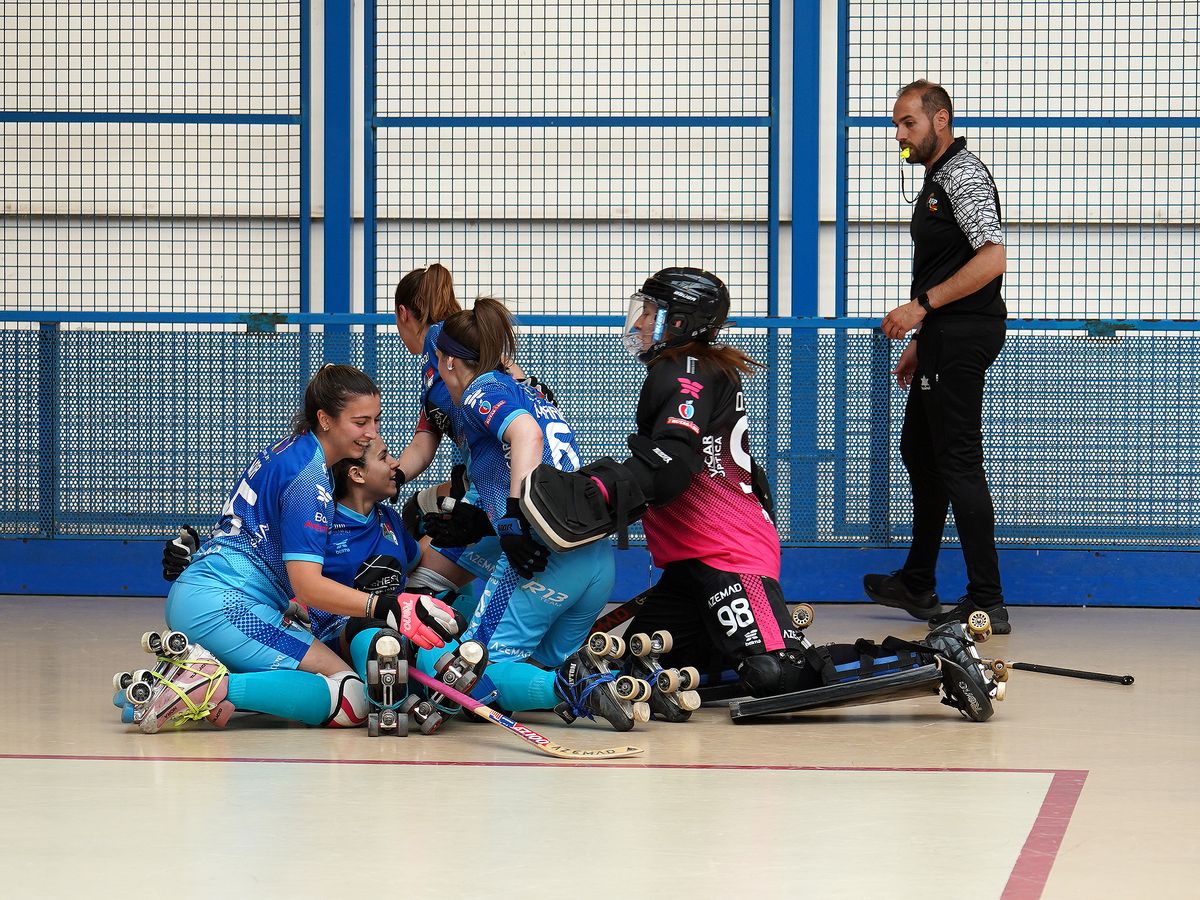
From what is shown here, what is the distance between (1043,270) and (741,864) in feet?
27.5

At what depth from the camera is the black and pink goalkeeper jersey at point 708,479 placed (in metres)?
4.79

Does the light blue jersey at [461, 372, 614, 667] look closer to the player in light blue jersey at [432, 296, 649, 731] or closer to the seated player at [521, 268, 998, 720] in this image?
the player in light blue jersey at [432, 296, 649, 731]

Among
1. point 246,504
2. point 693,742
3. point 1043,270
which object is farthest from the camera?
point 1043,270

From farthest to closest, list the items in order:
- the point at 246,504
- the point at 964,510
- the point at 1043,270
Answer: the point at 1043,270, the point at 964,510, the point at 246,504

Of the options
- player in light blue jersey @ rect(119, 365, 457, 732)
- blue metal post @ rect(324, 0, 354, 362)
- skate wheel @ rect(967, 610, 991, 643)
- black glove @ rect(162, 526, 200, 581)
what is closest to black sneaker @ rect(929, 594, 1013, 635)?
skate wheel @ rect(967, 610, 991, 643)

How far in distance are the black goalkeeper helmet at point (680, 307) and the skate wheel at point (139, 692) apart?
1.76 m

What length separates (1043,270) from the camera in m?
10.8

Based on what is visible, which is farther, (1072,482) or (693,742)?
(1072,482)

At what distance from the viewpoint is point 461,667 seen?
14.5ft

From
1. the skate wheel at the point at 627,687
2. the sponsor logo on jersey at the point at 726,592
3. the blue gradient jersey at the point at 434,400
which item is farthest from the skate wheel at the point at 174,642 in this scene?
the sponsor logo on jersey at the point at 726,592

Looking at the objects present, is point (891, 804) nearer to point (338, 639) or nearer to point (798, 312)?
point (338, 639)

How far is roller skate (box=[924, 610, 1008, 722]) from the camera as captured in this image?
466cm

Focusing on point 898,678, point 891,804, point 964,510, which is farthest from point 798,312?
point 891,804

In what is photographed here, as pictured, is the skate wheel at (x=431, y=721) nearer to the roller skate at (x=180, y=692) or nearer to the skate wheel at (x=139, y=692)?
the roller skate at (x=180, y=692)
